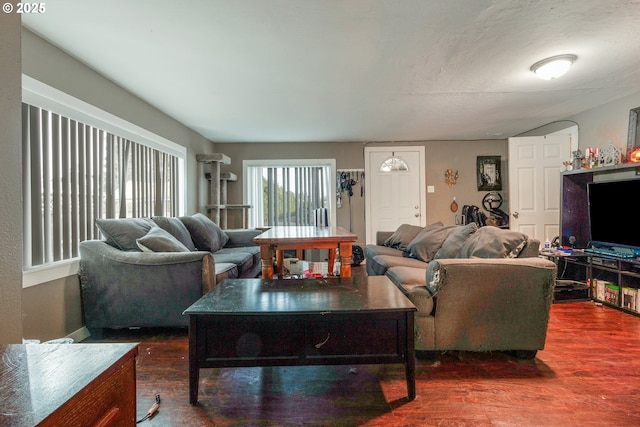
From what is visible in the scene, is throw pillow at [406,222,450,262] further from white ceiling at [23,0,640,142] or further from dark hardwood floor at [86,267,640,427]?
white ceiling at [23,0,640,142]

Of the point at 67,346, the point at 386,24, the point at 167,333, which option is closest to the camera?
the point at 67,346

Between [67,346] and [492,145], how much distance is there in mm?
6289

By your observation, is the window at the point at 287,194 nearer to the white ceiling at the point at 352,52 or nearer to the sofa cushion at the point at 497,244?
the white ceiling at the point at 352,52

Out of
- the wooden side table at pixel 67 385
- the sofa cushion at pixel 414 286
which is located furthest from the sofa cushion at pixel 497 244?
the wooden side table at pixel 67 385

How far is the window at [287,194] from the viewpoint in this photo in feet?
19.2

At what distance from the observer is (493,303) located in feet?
6.34

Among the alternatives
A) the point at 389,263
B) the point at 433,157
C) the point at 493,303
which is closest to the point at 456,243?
the point at 389,263

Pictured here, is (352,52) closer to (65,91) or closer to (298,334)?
(298,334)

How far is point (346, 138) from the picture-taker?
5.29 metres

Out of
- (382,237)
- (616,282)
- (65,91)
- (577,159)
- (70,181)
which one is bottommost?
(616,282)

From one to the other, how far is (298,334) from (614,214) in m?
3.57

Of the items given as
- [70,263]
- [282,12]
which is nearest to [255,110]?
[282,12]

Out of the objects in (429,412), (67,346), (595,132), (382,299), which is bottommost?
(429,412)

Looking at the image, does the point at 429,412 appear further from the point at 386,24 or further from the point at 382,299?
the point at 386,24
